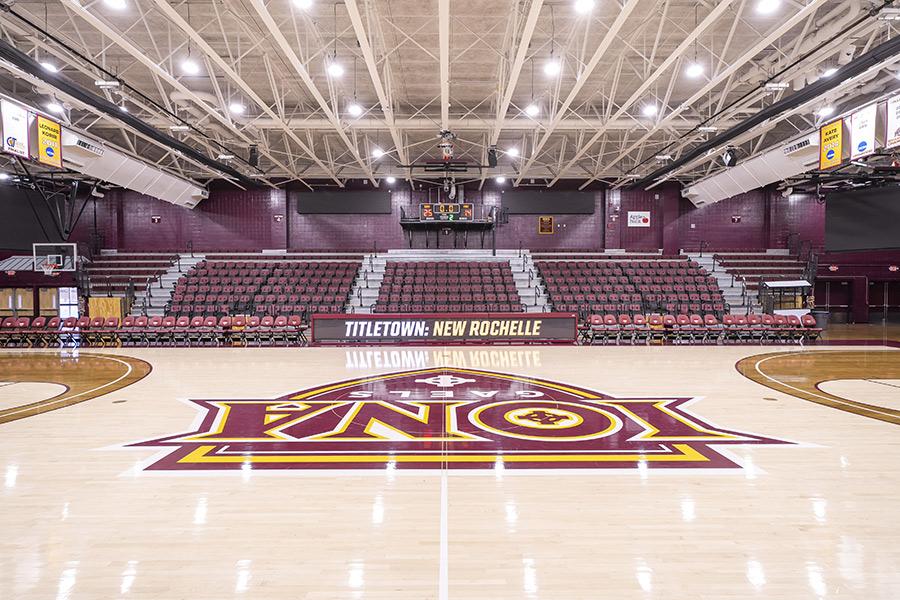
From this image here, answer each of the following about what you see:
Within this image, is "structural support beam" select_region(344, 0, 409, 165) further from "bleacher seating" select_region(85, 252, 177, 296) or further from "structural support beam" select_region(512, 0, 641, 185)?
"bleacher seating" select_region(85, 252, 177, 296)

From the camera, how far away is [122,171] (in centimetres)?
1453

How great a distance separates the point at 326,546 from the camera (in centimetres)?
303

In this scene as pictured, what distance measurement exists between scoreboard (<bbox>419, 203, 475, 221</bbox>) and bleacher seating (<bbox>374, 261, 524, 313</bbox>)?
1.87 metres

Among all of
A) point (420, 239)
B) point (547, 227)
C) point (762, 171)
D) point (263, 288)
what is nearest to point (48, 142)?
point (263, 288)

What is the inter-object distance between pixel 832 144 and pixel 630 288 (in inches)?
307

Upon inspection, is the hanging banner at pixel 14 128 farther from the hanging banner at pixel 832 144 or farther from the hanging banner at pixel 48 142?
the hanging banner at pixel 832 144

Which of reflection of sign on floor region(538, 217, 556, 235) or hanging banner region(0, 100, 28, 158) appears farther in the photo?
reflection of sign on floor region(538, 217, 556, 235)

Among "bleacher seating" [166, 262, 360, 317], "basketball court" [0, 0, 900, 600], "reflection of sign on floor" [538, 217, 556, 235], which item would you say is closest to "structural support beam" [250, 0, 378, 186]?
"basketball court" [0, 0, 900, 600]

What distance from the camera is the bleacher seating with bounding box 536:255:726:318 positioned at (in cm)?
1538

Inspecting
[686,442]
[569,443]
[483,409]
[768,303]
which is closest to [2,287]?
[483,409]

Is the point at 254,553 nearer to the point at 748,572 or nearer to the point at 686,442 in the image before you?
the point at 748,572

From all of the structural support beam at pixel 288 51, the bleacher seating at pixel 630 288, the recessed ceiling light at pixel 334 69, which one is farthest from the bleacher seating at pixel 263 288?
the bleacher seating at pixel 630 288

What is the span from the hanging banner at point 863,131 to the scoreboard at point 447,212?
12051 millimetres

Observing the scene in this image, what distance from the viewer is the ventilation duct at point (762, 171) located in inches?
479
